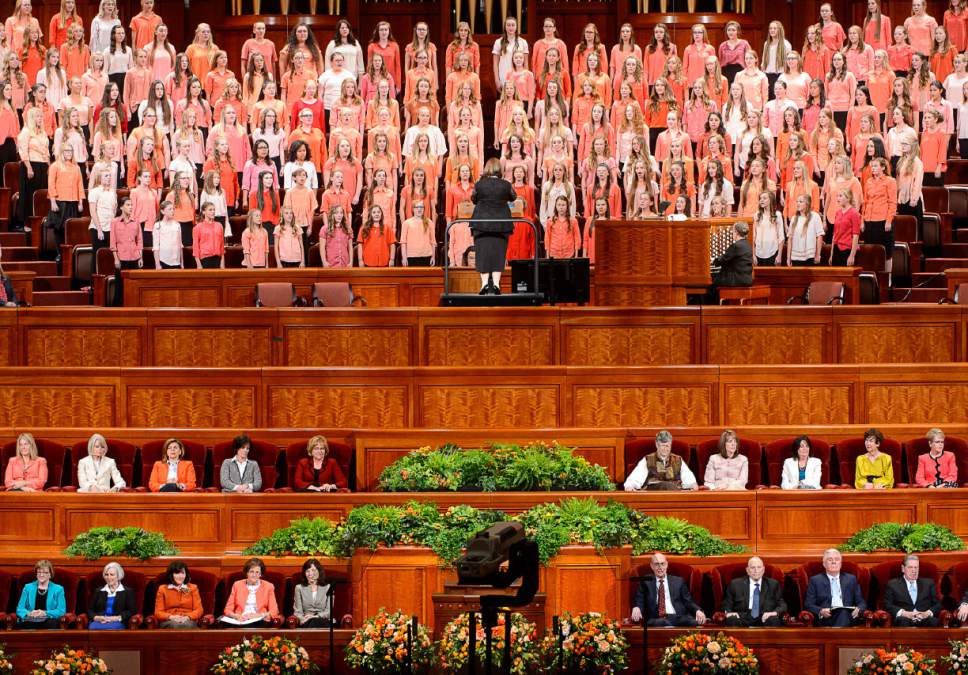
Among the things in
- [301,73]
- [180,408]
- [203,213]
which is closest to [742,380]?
[180,408]

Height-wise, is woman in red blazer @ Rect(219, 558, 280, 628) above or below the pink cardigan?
below

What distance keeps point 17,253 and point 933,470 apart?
322 inches

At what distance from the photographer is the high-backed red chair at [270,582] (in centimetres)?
1036

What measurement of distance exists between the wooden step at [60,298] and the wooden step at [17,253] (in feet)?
2.85

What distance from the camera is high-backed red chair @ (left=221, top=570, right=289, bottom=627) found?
34.0 ft

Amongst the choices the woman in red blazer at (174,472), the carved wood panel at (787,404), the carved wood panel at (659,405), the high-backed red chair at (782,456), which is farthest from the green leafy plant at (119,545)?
the carved wood panel at (787,404)

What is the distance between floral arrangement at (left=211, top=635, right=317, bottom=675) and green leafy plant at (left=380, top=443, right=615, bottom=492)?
Result: 6.53 feet

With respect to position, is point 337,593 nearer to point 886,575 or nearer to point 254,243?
point 886,575

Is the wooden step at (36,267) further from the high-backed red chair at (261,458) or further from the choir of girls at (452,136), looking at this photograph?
the high-backed red chair at (261,458)

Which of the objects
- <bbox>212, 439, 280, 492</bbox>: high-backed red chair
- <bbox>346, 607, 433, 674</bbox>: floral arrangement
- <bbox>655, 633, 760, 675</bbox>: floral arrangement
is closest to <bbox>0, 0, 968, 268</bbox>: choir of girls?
<bbox>212, 439, 280, 492</bbox>: high-backed red chair

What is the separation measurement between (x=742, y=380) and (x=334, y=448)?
291 cm

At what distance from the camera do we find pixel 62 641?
960 centimetres

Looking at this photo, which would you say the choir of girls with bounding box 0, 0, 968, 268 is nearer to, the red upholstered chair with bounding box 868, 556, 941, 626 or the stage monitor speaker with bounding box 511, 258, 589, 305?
the stage monitor speaker with bounding box 511, 258, 589, 305

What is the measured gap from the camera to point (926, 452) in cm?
1178
